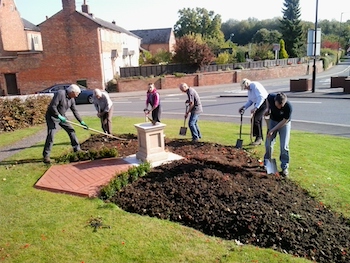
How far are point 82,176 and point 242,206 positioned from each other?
146 inches

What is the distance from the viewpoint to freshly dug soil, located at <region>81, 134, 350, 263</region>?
15.1 ft

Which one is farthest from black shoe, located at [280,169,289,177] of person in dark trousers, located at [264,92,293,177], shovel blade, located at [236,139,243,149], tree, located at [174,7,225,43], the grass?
tree, located at [174,7,225,43]

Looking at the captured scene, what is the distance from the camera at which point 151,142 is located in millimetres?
7605

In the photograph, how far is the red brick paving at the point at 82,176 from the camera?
6.44 m

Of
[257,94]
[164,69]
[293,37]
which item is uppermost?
[293,37]

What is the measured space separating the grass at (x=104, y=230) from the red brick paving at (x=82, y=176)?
0.23 m

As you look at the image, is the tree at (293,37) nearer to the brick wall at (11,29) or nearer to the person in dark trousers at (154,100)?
the brick wall at (11,29)

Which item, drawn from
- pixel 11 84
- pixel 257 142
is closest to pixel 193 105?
pixel 257 142

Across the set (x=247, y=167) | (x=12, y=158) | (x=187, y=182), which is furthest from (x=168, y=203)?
(x=12, y=158)

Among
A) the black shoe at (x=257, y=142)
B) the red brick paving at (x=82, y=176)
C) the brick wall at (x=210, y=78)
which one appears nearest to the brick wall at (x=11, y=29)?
the brick wall at (x=210, y=78)

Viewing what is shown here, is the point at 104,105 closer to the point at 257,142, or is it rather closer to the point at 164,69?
the point at 257,142

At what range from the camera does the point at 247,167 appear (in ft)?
23.5

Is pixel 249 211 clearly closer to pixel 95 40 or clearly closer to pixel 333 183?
pixel 333 183

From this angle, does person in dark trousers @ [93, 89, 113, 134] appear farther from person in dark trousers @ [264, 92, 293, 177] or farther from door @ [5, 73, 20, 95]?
door @ [5, 73, 20, 95]
